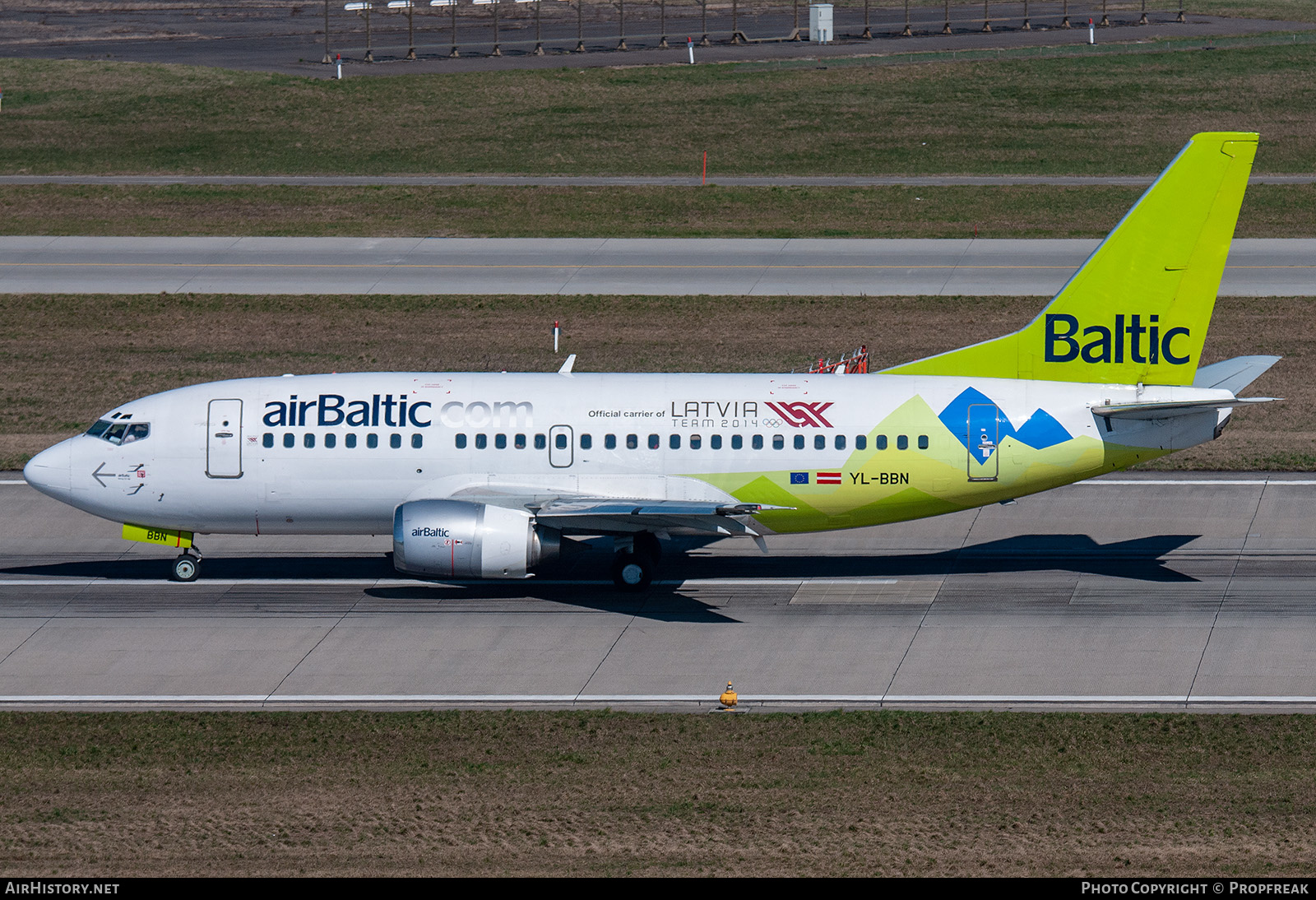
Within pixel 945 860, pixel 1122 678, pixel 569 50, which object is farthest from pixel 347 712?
pixel 569 50

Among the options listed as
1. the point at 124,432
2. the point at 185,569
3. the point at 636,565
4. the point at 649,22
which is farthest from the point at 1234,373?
the point at 649,22

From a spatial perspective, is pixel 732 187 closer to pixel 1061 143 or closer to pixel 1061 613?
pixel 1061 143

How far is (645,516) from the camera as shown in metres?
31.2

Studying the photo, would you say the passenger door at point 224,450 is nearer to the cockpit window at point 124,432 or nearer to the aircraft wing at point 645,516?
the cockpit window at point 124,432

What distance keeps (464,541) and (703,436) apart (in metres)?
5.31

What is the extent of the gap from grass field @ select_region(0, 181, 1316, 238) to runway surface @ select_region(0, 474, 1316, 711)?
2776cm

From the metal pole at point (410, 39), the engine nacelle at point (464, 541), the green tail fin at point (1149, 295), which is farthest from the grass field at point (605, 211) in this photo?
the engine nacelle at point (464, 541)

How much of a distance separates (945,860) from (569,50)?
79639 millimetres

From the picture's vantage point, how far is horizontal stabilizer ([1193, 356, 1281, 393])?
1307 inches

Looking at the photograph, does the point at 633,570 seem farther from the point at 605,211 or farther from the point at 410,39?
the point at 410,39

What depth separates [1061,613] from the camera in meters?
31.7

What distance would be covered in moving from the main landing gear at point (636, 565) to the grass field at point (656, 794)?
6.30 metres

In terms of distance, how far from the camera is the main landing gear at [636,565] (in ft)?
108

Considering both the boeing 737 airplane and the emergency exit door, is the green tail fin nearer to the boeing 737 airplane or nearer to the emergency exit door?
the boeing 737 airplane
